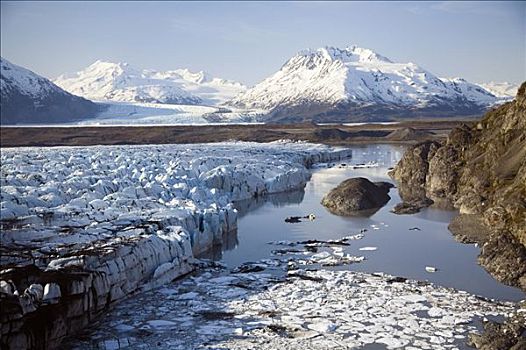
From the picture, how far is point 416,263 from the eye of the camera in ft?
37.3

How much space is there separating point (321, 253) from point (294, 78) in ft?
453

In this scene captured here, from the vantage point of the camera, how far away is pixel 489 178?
52.5 feet

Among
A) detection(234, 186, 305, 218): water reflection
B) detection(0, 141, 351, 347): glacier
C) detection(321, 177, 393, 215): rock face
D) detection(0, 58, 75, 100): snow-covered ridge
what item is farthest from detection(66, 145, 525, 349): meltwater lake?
detection(0, 58, 75, 100): snow-covered ridge

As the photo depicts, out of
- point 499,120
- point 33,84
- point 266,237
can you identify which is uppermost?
point 33,84

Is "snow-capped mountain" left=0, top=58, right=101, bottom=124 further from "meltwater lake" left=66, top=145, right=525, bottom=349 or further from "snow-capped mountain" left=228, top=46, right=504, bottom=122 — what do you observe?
"meltwater lake" left=66, top=145, right=525, bottom=349

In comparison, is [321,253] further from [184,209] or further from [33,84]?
[33,84]

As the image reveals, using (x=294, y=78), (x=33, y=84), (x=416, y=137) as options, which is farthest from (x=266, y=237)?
(x=294, y=78)

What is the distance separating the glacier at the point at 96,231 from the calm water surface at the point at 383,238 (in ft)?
3.06

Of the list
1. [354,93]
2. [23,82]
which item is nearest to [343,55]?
[354,93]

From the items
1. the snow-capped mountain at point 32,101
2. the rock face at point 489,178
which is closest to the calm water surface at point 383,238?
the rock face at point 489,178

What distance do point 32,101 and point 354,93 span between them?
63.1m

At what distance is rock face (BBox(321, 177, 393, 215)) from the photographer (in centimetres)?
1742

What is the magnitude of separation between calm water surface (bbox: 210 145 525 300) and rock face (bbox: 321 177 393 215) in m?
0.33

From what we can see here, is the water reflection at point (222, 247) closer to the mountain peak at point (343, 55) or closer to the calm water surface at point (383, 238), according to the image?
the calm water surface at point (383, 238)
